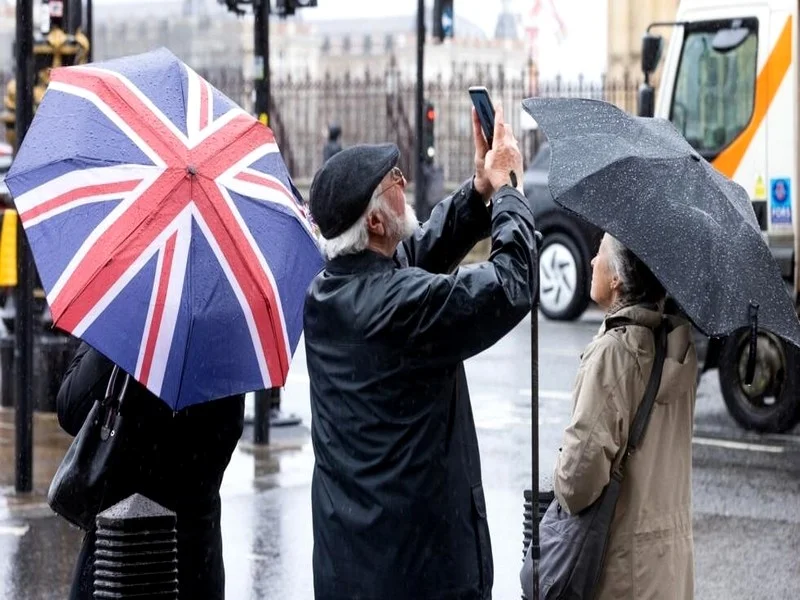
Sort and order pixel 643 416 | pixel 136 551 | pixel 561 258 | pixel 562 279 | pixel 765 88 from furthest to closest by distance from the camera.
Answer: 1. pixel 562 279
2. pixel 561 258
3. pixel 765 88
4. pixel 136 551
5. pixel 643 416

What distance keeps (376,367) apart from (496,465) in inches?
249

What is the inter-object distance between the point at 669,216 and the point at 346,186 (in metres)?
0.78

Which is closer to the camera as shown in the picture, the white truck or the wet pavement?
the wet pavement

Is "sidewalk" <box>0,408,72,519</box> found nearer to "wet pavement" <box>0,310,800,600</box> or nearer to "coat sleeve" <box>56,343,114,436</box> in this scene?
"wet pavement" <box>0,310,800,600</box>

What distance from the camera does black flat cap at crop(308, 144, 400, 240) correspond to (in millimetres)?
4027

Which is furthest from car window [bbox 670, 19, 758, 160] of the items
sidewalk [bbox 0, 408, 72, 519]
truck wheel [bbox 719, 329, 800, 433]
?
sidewalk [bbox 0, 408, 72, 519]

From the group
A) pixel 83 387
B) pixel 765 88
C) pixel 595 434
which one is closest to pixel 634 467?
pixel 595 434

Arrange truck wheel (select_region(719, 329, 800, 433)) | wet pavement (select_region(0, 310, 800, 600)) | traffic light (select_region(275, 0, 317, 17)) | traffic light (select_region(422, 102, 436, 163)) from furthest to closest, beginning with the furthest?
traffic light (select_region(422, 102, 436, 163))
traffic light (select_region(275, 0, 317, 17))
truck wheel (select_region(719, 329, 800, 433))
wet pavement (select_region(0, 310, 800, 600))

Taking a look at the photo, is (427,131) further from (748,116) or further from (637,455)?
(637,455)

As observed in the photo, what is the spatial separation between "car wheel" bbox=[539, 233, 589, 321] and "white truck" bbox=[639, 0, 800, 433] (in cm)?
474

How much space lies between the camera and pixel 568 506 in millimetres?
4238

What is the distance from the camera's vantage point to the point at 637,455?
13.9 ft

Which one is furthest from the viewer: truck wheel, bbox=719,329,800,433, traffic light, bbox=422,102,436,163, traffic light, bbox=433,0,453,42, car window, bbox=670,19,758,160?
traffic light, bbox=422,102,436,163

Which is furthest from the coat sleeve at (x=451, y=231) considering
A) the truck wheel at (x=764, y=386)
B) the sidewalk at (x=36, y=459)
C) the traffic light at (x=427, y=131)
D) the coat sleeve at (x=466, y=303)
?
the traffic light at (x=427, y=131)
